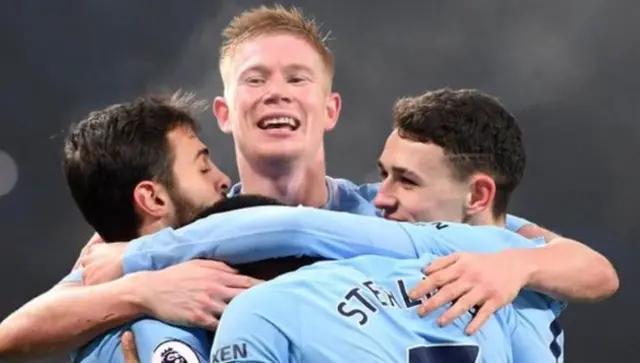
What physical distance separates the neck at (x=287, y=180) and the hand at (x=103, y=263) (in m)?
0.89

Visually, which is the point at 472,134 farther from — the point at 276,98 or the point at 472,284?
the point at 276,98

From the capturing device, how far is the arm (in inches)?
80.6

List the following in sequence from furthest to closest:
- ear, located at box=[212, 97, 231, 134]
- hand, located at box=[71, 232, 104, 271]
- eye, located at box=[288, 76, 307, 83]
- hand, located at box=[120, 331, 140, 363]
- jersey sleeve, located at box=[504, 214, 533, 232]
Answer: ear, located at box=[212, 97, 231, 134] → eye, located at box=[288, 76, 307, 83] → jersey sleeve, located at box=[504, 214, 533, 232] → hand, located at box=[71, 232, 104, 271] → hand, located at box=[120, 331, 140, 363]

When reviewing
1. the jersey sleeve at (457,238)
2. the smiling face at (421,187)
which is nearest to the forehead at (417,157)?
the smiling face at (421,187)

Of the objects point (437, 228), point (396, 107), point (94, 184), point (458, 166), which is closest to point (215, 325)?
point (437, 228)

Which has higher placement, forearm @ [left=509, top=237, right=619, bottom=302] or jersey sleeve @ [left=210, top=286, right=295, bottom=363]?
forearm @ [left=509, top=237, right=619, bottom=302]

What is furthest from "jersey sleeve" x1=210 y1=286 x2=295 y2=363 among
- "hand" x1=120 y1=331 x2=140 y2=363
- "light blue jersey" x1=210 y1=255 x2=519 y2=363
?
"hand" x1=120 y1=331 x2=140 y2=363

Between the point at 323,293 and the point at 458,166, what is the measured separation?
2.68ft

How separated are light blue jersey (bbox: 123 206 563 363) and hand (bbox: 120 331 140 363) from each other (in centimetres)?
15

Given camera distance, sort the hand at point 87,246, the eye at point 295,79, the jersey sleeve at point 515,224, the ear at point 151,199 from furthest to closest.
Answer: the eye at point 295,79 < the jersey sleeve at point 515,224 < the hand at point 87,246 < the ear at point 151,199

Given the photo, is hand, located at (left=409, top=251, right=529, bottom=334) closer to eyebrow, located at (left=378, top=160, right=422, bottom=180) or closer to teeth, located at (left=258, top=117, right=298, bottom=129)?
eyebrow, located at (left=378, top=160, right=422, bottom=180)

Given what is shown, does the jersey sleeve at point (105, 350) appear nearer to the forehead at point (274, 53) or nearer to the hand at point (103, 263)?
the hand at point (103, 263)

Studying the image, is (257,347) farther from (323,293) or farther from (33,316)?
(33,316)

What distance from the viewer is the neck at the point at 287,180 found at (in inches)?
118
